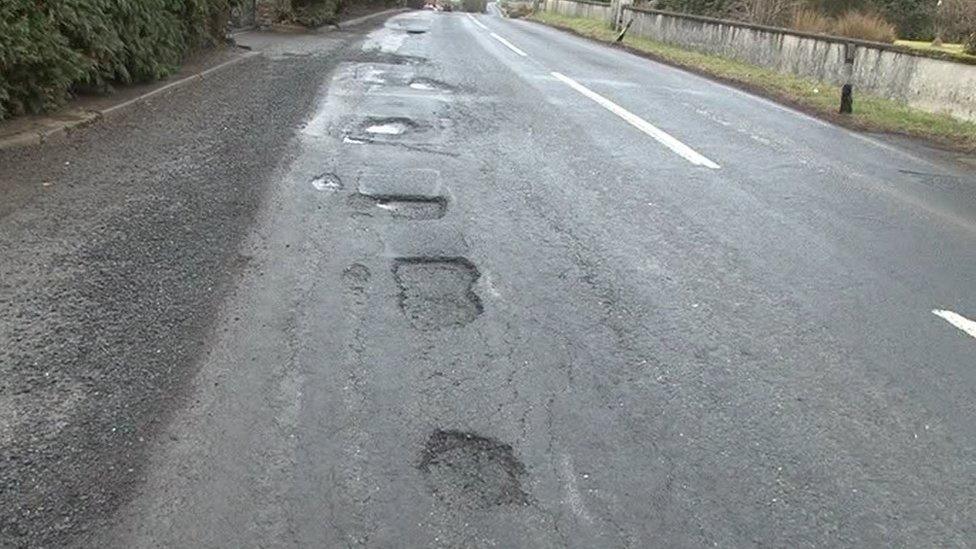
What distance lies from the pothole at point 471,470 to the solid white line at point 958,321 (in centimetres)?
315

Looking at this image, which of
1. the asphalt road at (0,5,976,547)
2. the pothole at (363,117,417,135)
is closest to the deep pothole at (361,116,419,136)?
the pothole at (363,117,417,135)

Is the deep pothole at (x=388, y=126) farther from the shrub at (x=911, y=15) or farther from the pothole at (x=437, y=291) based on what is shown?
the shrub at (x=911, y=15)

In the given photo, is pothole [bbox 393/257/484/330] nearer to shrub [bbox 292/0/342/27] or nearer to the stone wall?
the stone wall

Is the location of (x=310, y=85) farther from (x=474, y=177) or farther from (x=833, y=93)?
(x=833, y=93)

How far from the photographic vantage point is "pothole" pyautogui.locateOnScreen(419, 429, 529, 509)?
323 cm

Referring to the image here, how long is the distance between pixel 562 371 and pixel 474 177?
400 cm

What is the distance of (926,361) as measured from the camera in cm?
458

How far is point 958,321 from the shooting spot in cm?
512

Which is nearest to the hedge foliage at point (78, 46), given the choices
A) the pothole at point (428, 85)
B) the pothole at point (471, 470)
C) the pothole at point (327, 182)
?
the pothole at point (327, 182)

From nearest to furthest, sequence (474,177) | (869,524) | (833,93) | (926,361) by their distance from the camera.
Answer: (869,524) → (926,361) → (474,177) → (833,93)

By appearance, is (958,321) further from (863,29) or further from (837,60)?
(863,29)

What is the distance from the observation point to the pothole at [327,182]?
7.29m

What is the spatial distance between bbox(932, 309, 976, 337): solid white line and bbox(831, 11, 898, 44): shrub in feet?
61.6

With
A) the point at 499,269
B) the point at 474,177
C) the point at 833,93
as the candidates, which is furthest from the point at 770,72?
the point at 499,269
